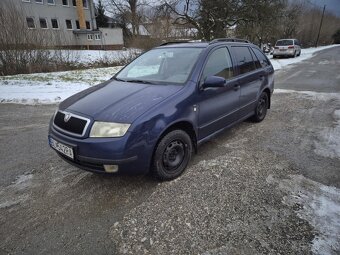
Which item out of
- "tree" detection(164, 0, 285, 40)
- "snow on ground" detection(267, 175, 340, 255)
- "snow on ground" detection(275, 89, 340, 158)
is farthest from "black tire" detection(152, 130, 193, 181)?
"tree" detection(164, 0, 285, 40)

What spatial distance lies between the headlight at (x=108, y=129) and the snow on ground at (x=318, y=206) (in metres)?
1.97

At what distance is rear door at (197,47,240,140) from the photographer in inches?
136

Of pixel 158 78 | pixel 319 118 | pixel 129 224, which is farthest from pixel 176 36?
pixel 129 224

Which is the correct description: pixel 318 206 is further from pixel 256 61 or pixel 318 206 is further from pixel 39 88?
pixel 39 88

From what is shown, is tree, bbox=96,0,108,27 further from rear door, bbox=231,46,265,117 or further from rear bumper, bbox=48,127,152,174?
rear bumper, bbox=48,127,152,174

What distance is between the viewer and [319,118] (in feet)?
18.2

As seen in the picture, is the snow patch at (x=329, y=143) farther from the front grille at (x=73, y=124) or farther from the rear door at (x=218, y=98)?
the front grille at (x=73, y=124)

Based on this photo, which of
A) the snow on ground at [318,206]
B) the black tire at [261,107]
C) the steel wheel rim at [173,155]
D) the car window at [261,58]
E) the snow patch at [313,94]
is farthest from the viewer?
the snow patch at [313,94]

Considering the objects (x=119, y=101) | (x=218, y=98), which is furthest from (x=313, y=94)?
(x=119, y=101)

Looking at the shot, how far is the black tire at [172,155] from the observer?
2.96 metres

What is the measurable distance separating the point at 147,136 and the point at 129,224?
927 mm

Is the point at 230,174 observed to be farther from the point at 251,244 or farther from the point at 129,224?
the point at 129,224

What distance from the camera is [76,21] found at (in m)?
34.6

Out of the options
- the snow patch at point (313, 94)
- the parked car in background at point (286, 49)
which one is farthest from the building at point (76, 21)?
the snow patch at point (313, 94)
